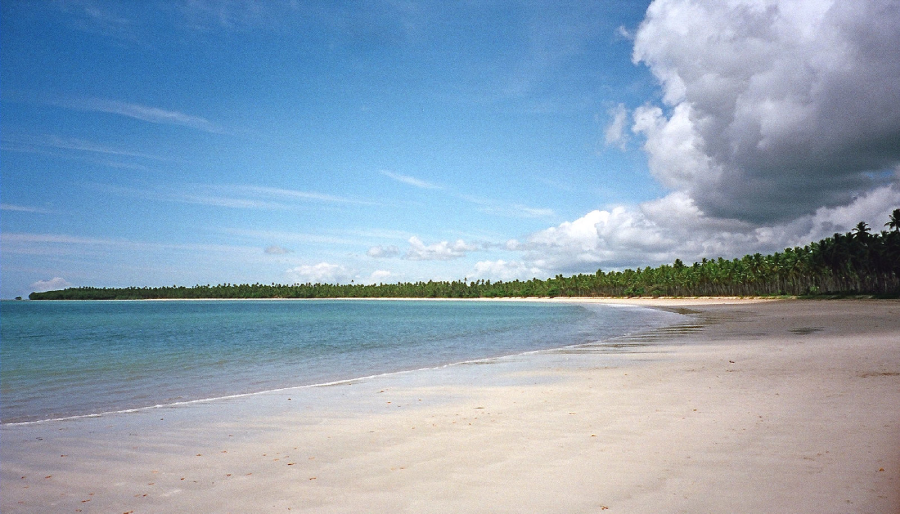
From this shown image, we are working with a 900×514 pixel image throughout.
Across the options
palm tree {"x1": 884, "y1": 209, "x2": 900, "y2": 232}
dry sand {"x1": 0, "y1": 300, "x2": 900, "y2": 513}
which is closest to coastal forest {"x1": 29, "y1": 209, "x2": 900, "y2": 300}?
palm tree {"x1": 884, "y1": 209, "x2": 900, "y2": 232}

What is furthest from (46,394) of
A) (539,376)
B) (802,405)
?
(802,405)

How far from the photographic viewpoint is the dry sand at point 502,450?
5.97 metres

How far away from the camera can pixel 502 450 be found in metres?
7.93

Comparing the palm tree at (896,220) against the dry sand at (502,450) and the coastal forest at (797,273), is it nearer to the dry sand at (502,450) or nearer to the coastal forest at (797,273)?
the coastal forest at (797,273)

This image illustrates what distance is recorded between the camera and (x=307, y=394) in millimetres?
14703

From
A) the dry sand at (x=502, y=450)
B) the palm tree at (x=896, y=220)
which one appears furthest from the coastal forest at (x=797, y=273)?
the dry sand at (x=502, y=450)

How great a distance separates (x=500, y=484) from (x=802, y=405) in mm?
7557

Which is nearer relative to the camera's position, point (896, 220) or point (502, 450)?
point (502, 450)

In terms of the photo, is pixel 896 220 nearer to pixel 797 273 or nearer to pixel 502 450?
pixel 797 273

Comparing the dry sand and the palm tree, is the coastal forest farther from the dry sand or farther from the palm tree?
the dry sand

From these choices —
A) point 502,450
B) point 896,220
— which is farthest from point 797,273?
point 502,450

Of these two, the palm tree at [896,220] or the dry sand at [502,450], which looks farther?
the palm tree at [896,220]

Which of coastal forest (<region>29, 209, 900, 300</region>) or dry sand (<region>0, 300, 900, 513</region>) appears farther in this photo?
coastal forest (<region>29, 209, 900, 300</region>)

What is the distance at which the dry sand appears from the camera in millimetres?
5973
